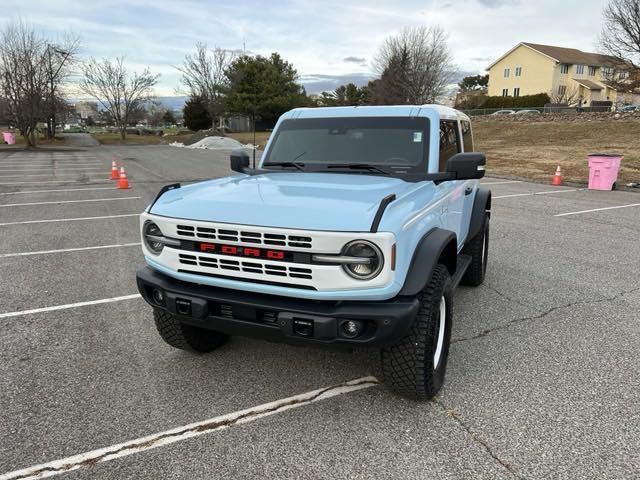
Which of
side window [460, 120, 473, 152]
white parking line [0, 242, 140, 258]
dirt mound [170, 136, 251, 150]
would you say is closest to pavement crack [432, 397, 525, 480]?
side window [460, 120, 473, 152]

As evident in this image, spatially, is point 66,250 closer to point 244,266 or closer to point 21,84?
point 244,266

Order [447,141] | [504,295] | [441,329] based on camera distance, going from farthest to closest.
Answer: [504,295]
[447,141]
[441,329]

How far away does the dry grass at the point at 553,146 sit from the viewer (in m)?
16.4

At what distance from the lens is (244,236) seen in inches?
101

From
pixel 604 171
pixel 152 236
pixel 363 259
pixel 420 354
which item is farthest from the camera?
pixel 604 171

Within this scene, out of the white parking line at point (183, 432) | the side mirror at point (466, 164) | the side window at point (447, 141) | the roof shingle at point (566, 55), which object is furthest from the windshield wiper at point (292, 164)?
the roof shingle at point (566, 55)

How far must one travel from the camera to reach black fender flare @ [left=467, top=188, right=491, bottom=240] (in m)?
4.72

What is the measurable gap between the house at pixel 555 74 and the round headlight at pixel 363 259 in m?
64.5

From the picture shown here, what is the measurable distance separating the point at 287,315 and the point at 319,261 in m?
0.34

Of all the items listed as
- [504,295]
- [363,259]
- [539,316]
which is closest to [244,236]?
[363,259]

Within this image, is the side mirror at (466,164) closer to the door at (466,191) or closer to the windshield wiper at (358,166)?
the windshield wiper at (358,166)

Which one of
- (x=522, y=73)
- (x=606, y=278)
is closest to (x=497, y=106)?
(x=522, y=73)

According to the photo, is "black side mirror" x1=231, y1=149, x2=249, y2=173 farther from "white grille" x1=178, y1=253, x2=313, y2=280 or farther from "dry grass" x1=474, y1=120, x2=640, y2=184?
"dry grass" x1=474, y1=120, x2=640, y2=184

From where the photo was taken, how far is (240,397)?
118 inches
